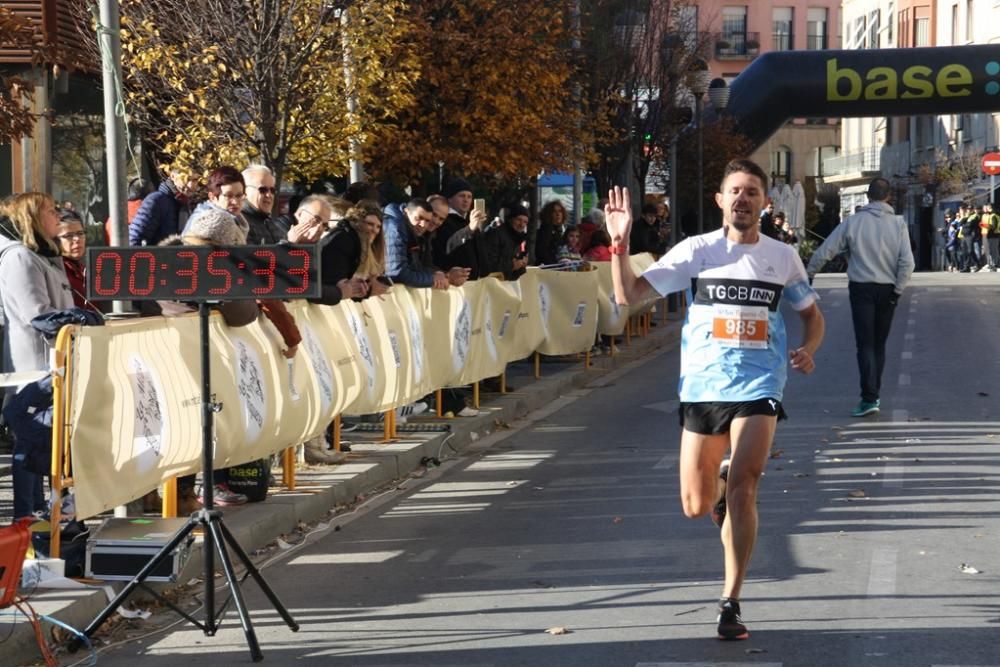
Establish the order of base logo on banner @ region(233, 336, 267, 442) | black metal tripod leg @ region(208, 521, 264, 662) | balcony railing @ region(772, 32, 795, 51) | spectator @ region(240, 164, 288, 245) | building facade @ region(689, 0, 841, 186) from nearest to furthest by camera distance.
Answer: black metal tripod leg @ region(208, 521, 264, 662) < base logo on banner @ region(233, 336, 267, 442) < spectator @ region(240, 164, 288, 245) < building facade @ region(689, 0, 841, 186) < balcony railing @ region(772, 32, 795, 51)

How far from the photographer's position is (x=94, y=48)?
55.2 feet

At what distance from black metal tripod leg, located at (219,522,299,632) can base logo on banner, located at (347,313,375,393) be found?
465cm

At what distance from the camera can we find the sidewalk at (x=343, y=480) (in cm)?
716

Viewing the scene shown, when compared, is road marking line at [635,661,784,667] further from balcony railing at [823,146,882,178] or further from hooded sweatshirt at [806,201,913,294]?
balcony railing at [823,146,882,178]

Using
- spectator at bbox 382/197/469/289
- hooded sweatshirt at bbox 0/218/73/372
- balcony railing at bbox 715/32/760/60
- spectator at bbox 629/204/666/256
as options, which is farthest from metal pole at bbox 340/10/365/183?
balcony railing at bbox 715/32/760/60

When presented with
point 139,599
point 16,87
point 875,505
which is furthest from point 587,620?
point 16,87

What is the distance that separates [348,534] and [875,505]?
3.08 metres

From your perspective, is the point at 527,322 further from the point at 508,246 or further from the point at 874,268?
the point at 874,268

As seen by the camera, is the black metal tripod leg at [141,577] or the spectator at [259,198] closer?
the black metal tripod leg at [141,577]

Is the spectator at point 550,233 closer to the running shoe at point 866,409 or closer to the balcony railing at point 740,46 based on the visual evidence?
the running shoe at point 866,409

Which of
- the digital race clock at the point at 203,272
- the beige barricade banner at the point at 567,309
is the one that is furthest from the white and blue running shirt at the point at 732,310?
the beige barricade banner at the point at 567,309

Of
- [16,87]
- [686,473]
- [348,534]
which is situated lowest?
[348,534]

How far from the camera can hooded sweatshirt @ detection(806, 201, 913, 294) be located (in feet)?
48.6

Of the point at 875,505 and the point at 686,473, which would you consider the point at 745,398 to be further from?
the point at 875,505
